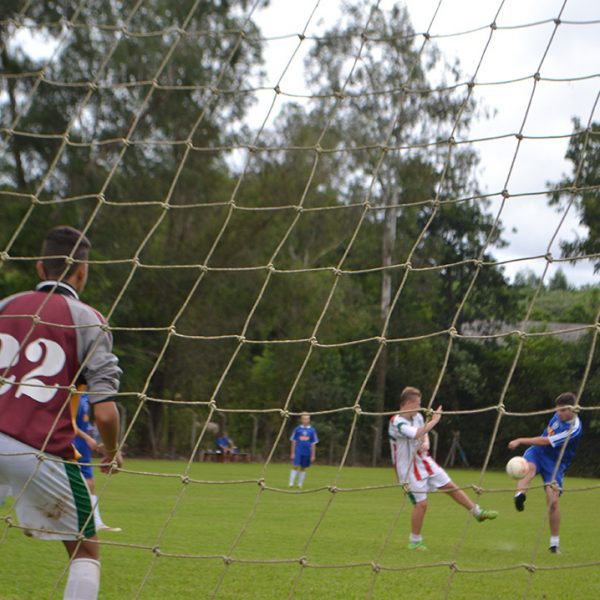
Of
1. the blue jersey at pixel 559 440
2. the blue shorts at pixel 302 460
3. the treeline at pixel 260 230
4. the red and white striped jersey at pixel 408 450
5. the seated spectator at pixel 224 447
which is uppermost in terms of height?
the treeline at pixel 260 230

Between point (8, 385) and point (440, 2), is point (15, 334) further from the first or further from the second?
point (440, 2)

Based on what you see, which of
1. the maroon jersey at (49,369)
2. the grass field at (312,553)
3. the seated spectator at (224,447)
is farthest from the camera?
the seated spectator at (224,447)

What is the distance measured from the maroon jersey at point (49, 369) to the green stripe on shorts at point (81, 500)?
7 cm

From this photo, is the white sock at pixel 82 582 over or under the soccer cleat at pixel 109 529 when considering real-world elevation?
under

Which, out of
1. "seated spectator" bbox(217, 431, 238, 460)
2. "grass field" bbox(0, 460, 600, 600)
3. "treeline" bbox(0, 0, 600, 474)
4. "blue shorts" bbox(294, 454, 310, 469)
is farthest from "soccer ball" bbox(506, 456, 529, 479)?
"seated spectator" bbox(217, 431, 238, 460)

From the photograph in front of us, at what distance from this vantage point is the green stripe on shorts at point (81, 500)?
368cm

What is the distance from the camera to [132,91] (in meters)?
22.3

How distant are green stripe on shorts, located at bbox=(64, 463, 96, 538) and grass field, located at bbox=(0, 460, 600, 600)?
633 mm

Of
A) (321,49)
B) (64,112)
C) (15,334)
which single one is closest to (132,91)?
(64,112)

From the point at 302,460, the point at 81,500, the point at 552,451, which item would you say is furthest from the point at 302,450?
the point at 81,500

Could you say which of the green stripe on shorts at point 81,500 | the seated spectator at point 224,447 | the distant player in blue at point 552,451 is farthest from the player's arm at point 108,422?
the seated spectator at point 224,447

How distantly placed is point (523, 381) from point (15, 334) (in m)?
14.7

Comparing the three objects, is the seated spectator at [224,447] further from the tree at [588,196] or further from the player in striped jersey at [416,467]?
the tree at [588,196]

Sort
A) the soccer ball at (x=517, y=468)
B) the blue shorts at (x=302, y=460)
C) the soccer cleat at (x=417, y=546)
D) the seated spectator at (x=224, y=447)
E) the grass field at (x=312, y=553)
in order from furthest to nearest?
the seated spectator at (x=224, y=447) < the blue shorts at (x=302, y=460) < the soccer cleat at (x=417, y=546) < the soccer ball at (x=517, y=468) < the grass field at (x=312, y=553)
